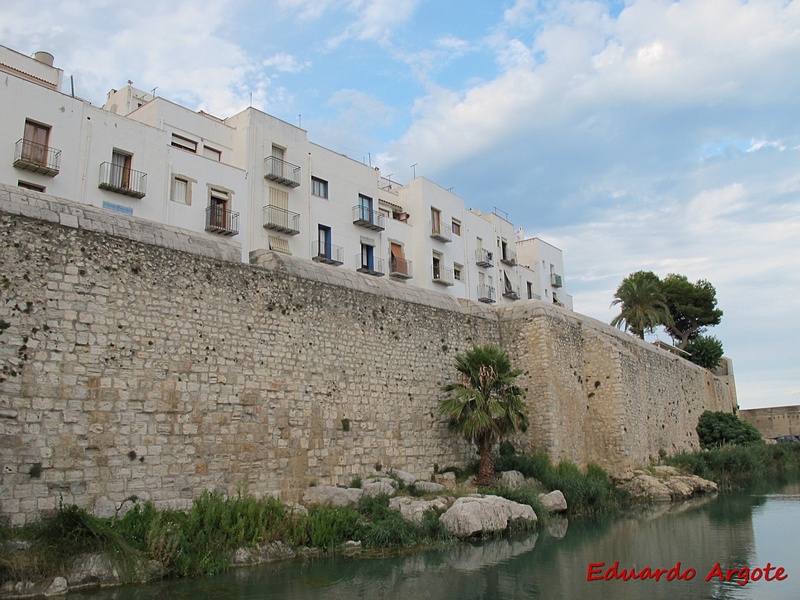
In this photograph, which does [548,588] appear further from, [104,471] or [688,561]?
[104,471]

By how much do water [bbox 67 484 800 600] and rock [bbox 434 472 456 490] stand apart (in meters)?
2.36

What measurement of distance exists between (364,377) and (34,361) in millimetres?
6635

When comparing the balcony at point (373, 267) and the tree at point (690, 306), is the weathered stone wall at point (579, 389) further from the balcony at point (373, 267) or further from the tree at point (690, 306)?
the tree at point (690, 306)

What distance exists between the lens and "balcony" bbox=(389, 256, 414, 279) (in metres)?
30.9

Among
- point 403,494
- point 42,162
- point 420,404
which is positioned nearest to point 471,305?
point 420,404

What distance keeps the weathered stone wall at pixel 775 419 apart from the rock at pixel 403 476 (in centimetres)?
3563

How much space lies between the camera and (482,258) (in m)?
37.3

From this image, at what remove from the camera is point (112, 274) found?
10.5 m

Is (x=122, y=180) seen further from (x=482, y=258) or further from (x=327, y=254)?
(x=482, y=258)

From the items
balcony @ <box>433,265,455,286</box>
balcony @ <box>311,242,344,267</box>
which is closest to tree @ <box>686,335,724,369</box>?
balcony @ <box>433,265,455,286</box>

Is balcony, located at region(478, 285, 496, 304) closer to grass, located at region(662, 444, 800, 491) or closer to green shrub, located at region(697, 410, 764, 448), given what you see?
green shrub, located at region(697, 410, 764, 448)

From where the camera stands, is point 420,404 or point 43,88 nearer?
point 420,404

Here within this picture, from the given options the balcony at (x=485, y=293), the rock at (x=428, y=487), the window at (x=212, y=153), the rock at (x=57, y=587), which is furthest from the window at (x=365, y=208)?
the rock at (x=57, y=587)

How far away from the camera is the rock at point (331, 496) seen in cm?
1208
